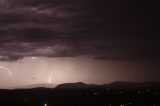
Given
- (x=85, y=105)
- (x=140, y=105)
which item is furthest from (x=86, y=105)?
(x=140, y=105)

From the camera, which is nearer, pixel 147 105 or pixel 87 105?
pixel 147 105

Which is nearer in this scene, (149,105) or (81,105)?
(149,105)

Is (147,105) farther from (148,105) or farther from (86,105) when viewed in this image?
(86,105)

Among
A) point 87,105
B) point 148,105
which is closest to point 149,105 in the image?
point 148,105

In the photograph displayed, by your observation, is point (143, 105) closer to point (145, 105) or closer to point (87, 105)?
point (145, 105)

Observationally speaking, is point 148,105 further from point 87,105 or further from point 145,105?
point 87,105

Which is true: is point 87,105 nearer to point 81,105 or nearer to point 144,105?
point 81,105
